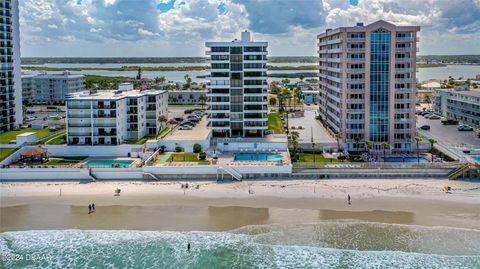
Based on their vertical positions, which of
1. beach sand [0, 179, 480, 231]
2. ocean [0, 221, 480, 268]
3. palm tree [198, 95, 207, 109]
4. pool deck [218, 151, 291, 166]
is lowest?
ocean [0, 221, 480, 268]

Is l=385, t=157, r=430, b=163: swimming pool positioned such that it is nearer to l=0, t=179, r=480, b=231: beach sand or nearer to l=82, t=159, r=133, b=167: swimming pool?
l=0, t=179, r=480, b=231: beach sand

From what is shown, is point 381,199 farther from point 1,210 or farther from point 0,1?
point 0,1

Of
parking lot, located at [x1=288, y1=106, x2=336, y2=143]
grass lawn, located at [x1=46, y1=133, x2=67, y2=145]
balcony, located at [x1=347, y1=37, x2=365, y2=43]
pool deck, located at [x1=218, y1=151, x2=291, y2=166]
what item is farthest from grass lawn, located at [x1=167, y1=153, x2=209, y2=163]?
balcony, located at [x1=347, y1=37, x2=365, y2=43]

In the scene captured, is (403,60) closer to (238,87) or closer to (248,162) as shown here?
(238,87)

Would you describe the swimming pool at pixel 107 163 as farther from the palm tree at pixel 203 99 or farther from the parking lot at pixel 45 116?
the palm tree at pixel 203 99

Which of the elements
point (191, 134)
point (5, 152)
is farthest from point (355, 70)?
point (5, 152)

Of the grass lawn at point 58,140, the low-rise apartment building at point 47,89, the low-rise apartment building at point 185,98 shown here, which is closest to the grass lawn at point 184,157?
the grass lawn at point 58,140
